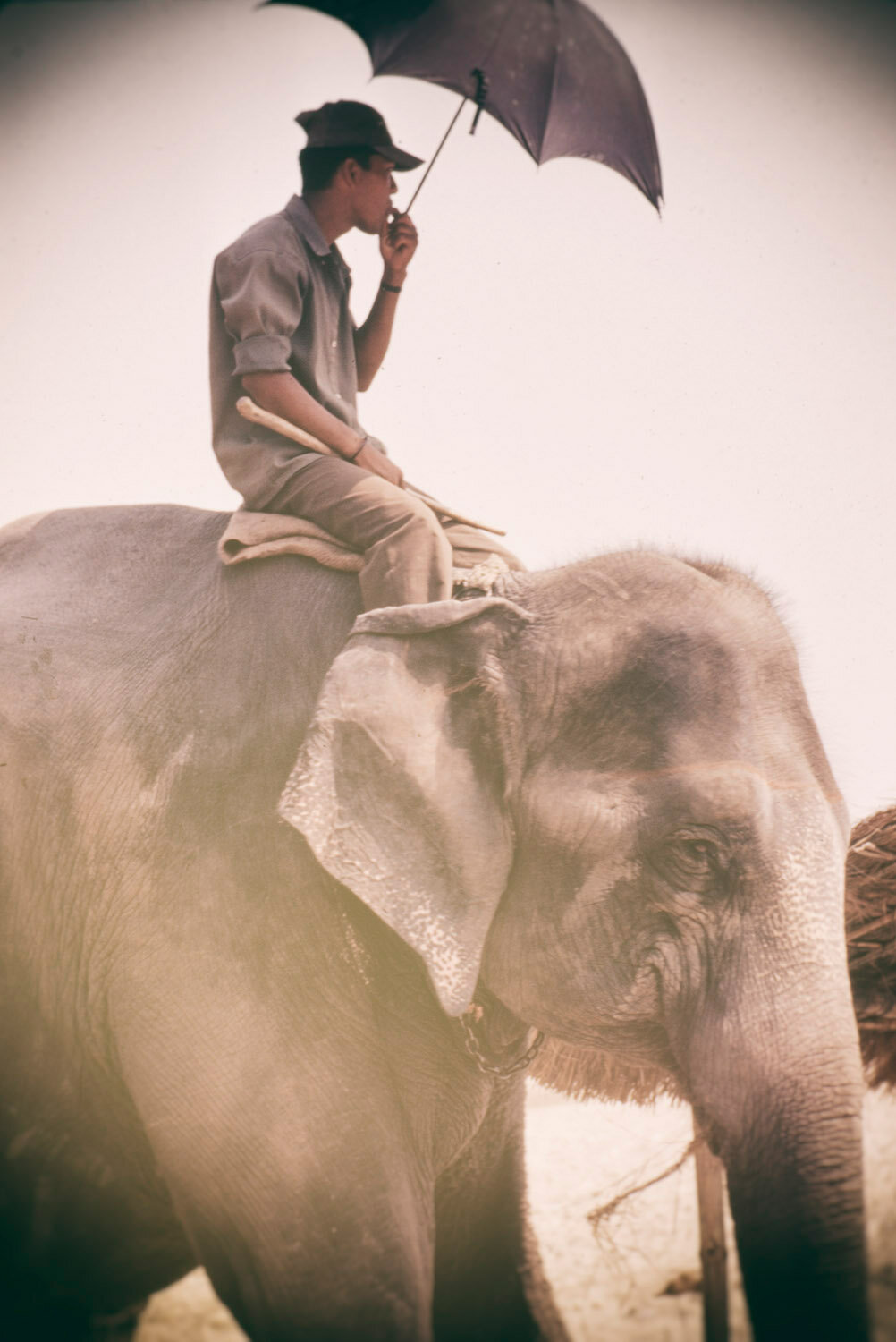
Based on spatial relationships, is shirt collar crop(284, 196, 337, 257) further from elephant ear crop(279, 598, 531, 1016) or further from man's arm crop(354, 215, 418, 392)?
elephant ear crop(279, 598, 531, 1016)

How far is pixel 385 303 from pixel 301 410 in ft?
1.68

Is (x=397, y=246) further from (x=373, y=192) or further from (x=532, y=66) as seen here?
(x=532, y=66)

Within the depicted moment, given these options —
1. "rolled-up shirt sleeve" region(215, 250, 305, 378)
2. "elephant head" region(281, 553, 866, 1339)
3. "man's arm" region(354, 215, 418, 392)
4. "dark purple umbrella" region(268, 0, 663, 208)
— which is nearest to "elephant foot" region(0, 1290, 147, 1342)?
"elephant head" region(281, 553, 866, 1339)

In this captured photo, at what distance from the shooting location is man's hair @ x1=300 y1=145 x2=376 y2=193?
7.41 feet

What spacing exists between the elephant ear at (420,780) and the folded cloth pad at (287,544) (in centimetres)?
24

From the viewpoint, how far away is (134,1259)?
2.29m

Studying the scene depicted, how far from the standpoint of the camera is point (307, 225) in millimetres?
2229

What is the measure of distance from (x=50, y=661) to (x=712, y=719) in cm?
119

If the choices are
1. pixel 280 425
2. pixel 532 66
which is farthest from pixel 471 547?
pixel 532 66

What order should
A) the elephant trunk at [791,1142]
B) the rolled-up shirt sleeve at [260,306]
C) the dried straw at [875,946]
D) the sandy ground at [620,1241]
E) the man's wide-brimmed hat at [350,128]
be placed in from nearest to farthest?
the elephant trunk at [791,1142], the rolled-up shirt sleeve at [260,306], the man's wide-brimmed hat at [350,128], the dried straw at [875,946], the sandy ground at [620,1241]

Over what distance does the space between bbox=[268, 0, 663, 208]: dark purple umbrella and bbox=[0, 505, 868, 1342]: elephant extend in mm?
1000

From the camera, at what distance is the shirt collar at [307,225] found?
87.4 inches

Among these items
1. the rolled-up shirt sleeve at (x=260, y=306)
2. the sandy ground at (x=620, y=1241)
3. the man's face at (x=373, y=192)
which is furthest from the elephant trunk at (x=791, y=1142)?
the man's face at (x=373, y=192)

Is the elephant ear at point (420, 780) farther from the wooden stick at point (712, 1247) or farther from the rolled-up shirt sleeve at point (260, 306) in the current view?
the wooden stick at point (712, 1247)
